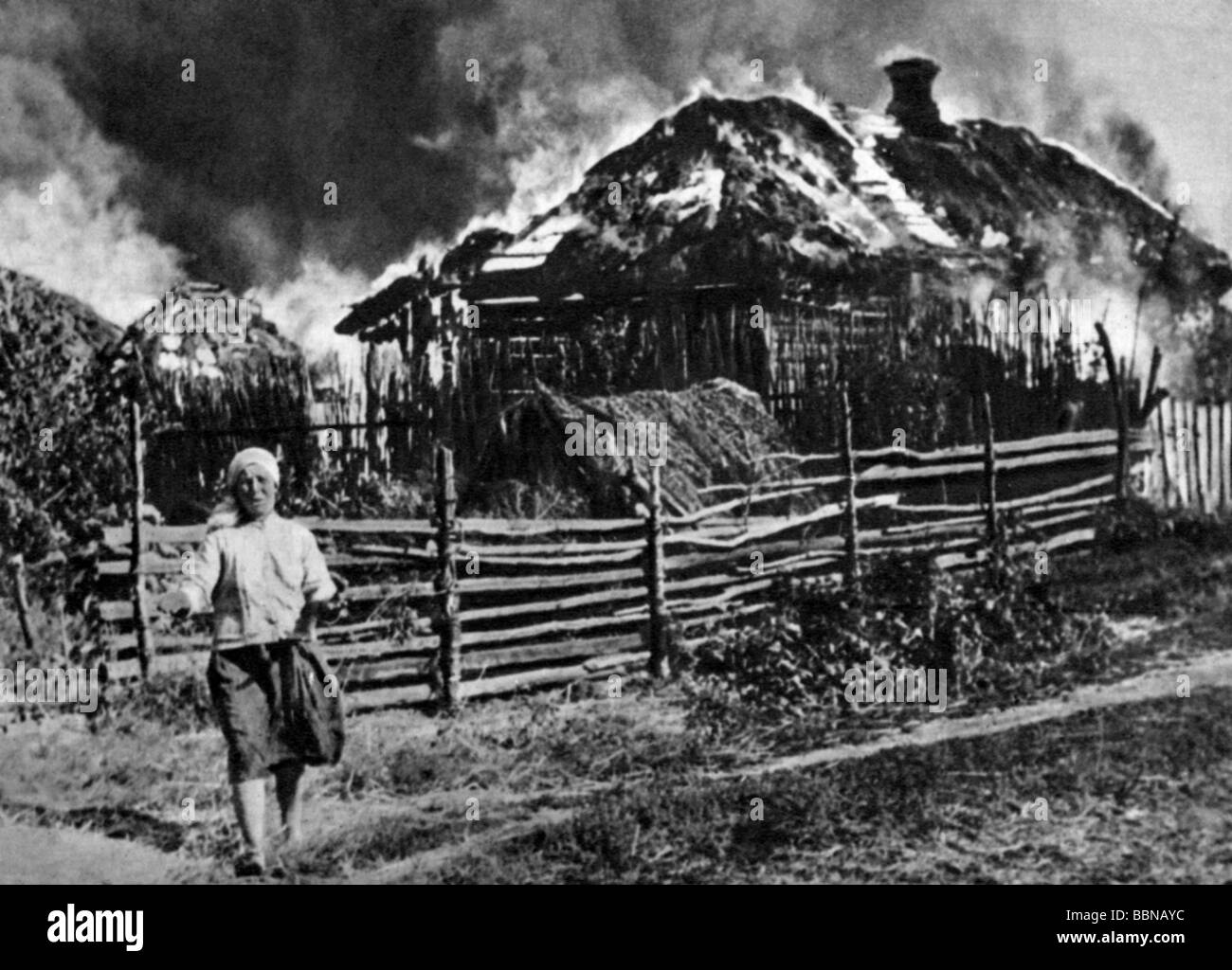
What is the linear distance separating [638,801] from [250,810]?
157cm

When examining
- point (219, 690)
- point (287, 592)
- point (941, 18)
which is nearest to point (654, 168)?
point (941, 18)

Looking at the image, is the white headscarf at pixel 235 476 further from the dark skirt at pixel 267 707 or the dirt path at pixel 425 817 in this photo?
the dirt path at pixel 425 817

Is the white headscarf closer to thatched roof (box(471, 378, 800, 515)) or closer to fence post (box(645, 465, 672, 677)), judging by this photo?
thatched roof (box(471, 378, 800, 515))

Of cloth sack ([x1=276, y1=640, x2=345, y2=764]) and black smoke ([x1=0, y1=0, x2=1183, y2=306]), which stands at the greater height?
black smoke ([x1=0, y1=0, x2=1183, y2=306])

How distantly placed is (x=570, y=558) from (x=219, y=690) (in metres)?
1.56

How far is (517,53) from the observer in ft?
19.7

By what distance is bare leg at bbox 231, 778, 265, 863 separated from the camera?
554cm

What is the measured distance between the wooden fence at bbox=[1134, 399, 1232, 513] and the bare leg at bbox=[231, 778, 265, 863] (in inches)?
163

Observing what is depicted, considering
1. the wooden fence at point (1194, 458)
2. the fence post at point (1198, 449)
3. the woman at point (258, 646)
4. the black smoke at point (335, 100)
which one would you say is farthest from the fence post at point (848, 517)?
the woman at point (258, 646)

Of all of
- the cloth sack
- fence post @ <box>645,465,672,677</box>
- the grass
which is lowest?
the grass

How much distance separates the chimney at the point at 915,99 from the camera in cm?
618

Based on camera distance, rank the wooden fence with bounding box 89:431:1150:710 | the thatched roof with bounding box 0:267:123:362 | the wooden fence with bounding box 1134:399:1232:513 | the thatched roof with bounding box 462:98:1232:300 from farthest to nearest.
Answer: the wooden fence with bounding box 1134:399:1232:513, the thatched roof with bounding box 462:98:1232:300, the thatched roof with bounding box 0:267:123:362, the wooden fence with bounding box 89:431:1150:710

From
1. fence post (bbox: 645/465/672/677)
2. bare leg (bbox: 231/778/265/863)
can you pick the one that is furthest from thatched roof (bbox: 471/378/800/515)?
bare leg (bbox: 231/778/265/863)

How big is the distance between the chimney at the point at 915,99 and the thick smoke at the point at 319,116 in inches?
8.8
